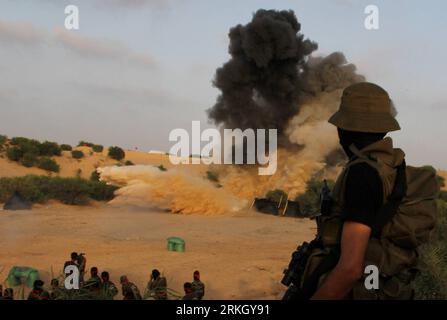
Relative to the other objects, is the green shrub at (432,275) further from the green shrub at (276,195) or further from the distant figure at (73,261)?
the green shrub at (276,195)

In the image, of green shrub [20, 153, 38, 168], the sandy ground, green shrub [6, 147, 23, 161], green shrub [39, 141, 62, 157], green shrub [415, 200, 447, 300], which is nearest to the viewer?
green shrub [415, 200, 447, 300]

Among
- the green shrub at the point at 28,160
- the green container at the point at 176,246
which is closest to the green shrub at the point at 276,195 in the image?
the green container at the point at 176,246

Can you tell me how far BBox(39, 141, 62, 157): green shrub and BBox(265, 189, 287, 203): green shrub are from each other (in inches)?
1050

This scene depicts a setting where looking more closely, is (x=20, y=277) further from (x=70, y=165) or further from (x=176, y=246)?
(x=70, y=165)

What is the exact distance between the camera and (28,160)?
4147 cm

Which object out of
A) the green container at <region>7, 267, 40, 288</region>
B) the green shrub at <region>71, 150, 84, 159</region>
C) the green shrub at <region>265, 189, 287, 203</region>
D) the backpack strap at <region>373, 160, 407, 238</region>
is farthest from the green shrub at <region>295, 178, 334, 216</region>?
the green shrub at <region>71, 150, 84, 159</region>

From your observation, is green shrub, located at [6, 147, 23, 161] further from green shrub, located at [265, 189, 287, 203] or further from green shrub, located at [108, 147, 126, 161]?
green shrub, located at [265, 189, 287, 203]

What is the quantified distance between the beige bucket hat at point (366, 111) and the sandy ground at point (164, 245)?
23.7ft

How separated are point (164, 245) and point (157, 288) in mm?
9190

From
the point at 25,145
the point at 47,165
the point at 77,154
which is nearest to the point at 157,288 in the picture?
the point at 47,165

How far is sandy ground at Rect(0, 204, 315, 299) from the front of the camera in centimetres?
1080

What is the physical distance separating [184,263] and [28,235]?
262 inches

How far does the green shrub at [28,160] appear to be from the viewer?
4116 cm
